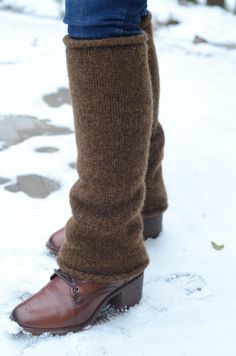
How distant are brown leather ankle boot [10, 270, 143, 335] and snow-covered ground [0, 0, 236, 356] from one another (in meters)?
0.02

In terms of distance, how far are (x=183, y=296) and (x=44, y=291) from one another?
0.29 meters

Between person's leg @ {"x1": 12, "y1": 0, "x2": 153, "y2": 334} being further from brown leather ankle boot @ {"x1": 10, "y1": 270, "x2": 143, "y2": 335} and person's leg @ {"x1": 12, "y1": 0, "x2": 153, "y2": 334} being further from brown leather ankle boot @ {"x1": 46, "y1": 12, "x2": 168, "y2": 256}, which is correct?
brown leather ankle boot @ {"x1": 46, "y1": 12, "x2": 168, "y2": 256}

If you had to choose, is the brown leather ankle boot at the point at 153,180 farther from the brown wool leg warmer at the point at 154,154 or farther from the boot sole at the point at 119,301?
the boot sole at the point at 119,301

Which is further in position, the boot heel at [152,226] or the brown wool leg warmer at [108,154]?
the boot heel at [152,226]

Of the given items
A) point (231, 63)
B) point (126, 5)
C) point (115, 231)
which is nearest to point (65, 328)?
point (115, 231)

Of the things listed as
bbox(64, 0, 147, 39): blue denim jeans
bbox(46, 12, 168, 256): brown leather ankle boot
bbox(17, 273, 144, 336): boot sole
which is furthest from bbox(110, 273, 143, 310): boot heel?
bbox(64, 0, 147, 39): blue denim jeans

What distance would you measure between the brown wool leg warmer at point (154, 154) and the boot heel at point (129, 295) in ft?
0.72

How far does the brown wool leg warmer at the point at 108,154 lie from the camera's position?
3.16 feet

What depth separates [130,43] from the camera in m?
0.96

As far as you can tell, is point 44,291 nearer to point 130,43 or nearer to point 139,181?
point 139,181

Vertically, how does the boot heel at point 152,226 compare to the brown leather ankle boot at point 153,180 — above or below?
below

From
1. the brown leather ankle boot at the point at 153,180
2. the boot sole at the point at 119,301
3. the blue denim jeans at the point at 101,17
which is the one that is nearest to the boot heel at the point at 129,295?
A: the boot sole at the point at 119,301

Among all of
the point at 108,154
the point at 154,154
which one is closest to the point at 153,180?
the point at 154,154

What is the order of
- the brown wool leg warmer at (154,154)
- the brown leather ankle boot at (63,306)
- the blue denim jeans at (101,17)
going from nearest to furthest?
the blue denim jeans at (101,17) < the brown leather ankle boot at (63,306) < the brown wool leg warmer at (154,154)
